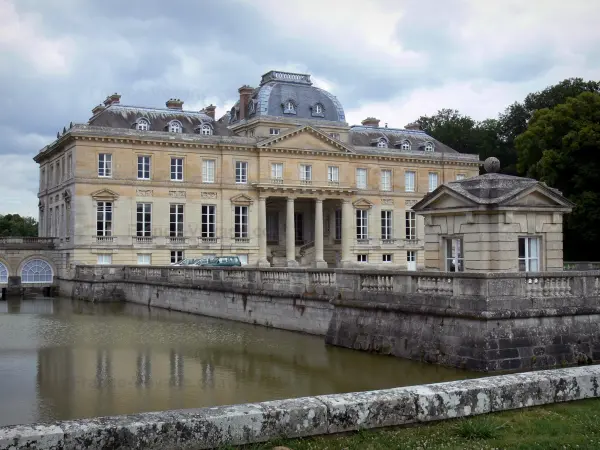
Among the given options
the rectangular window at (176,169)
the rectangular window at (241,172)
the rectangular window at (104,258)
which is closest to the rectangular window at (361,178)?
the rectangular window at (241,172)

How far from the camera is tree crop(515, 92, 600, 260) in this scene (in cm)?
4097

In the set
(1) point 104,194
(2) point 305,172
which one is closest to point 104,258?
(1) point 104,194

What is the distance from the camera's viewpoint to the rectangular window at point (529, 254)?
16328mm

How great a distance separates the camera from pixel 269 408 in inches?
230

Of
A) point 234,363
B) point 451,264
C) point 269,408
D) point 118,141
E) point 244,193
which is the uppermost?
point 118,141

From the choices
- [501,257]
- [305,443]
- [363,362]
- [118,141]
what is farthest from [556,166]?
[305,443]

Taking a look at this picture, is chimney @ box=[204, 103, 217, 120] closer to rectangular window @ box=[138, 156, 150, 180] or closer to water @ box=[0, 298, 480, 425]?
rectangular window @ box=[138, 156, 150, 180]

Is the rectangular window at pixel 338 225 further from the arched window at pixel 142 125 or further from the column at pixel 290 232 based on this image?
the arched window at pixel 142 125

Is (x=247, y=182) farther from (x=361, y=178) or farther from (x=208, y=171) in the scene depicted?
(x=361, y=178)

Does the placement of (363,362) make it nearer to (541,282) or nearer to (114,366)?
(541,282)

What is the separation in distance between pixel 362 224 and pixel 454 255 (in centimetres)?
3554

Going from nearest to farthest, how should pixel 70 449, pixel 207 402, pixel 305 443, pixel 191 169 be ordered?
1. pixel 70 449
2. pixel 305 443
3. pixel 207 402
4. pixel 191 169

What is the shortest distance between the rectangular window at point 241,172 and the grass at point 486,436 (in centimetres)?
4192

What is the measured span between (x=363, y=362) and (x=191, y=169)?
33416mm
